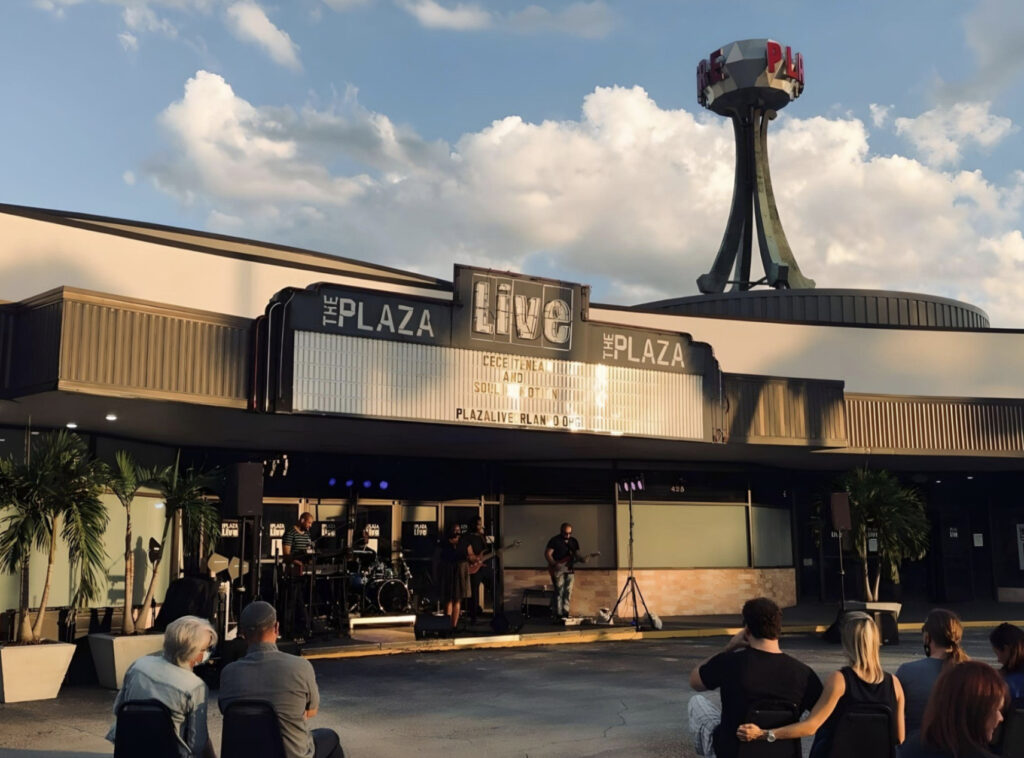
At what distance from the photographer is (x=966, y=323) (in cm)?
2880

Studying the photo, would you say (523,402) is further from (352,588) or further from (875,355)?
(875,355)

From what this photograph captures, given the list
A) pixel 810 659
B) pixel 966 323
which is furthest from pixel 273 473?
pixel 966 323

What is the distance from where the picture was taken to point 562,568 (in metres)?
19.9

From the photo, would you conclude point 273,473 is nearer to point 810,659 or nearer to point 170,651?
point 810,659

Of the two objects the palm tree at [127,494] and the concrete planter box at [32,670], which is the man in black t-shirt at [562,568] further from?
the concrete planter box at [32,670]

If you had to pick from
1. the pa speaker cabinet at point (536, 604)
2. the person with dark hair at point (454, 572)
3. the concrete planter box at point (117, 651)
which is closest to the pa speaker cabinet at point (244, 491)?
the concrete planter box at point (117, 651)

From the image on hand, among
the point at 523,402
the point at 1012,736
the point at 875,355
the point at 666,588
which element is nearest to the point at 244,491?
the point at 523,402

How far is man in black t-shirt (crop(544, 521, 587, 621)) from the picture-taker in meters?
19.7

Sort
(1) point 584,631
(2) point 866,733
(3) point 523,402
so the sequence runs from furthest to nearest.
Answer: (1) point 584,631 < (3) point 523,402 < (2) point 866,733

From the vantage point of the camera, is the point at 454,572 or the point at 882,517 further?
the point at 882,517

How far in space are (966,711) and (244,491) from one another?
986 centimetres

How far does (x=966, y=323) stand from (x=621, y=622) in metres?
15.0

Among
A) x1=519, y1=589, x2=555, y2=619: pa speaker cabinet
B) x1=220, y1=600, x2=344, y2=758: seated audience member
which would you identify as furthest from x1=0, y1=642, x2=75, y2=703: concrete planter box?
x1=519, y1=589, x2=555, y2=619: pa speaker cabinet

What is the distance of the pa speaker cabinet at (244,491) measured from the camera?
515 inches
